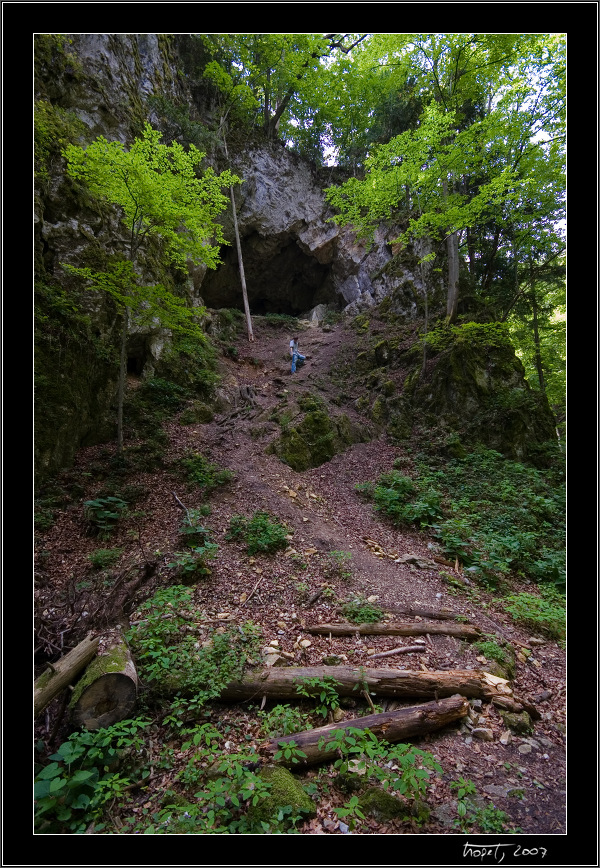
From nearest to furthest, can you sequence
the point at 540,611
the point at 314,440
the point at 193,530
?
the point at 540,611
the point at 193,530
the point at 314,440

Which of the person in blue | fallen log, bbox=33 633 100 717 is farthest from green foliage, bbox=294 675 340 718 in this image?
the person in blue

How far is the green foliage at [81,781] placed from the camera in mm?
2072

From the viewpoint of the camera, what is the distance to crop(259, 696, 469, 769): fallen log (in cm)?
254

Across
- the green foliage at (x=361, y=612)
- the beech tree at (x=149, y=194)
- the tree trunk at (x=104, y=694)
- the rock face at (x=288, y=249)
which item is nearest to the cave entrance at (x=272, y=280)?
the rock face at (x=288, y=249)

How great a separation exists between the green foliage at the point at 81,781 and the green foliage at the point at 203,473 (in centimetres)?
458

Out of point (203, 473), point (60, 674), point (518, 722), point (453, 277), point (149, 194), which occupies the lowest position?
point (518, 722)

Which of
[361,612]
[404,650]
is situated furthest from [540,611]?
[361,612]

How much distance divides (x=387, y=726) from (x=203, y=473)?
566 centimetres

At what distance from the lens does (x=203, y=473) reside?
741cm

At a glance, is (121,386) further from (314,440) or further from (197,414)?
(314,440)

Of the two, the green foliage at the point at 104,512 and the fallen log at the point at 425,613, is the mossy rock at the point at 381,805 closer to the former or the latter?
the fallen log at the point at 425,613
